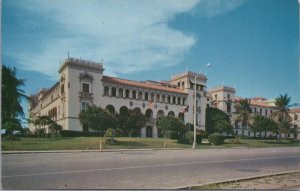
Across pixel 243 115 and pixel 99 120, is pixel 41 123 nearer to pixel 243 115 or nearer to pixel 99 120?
pixel 99 120

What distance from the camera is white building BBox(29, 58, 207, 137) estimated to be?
29.7 m

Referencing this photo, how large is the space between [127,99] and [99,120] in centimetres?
1530

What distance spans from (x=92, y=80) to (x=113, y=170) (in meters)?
25.1

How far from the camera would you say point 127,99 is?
130 feet

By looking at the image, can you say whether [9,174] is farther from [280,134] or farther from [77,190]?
[280,134]

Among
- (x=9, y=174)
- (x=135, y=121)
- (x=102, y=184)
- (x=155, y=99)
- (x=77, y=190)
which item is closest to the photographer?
(x=77, y=190)

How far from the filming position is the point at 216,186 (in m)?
6.79

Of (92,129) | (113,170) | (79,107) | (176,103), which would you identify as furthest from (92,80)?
(113,170)

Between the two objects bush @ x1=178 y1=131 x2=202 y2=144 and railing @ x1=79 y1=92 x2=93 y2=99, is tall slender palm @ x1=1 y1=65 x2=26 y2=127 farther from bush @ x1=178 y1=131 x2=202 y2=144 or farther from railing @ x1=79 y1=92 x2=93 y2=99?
railing @ x1=79 y1=92 x2=93 y2=99

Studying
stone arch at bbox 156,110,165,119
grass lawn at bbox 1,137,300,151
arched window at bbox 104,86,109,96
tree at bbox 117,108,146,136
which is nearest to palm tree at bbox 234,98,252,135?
grass lawn at bbox 1,137,300,151

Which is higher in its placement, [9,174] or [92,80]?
[92,80]

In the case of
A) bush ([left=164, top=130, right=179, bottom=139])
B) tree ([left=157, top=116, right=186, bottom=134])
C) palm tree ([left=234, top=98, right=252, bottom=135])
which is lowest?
bush ([left=164, top=130, right=179, bottom=139])

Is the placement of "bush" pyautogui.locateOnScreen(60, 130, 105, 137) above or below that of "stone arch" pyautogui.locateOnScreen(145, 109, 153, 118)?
below

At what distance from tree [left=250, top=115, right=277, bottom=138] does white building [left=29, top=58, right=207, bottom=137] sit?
17.4 ft
